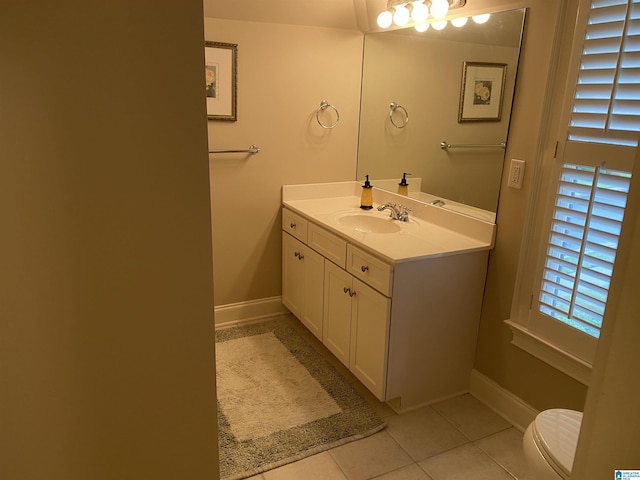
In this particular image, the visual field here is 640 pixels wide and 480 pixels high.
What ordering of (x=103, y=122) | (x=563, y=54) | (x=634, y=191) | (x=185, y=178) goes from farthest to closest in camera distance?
(x=563, y=54) < (x=185, y=178) < (x=103, y=122) < (x=634, y=191)

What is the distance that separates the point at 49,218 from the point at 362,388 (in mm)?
Answer: 1973

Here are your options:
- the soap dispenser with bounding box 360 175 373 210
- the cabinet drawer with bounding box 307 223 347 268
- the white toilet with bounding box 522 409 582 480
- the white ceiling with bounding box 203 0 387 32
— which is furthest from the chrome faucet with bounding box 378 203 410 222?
the white toilet with bounding box 522 409 582 480

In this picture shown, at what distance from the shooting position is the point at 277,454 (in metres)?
2.12

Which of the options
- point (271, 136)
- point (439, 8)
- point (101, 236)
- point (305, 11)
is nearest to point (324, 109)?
point (271, 136)

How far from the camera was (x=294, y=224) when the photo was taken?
3.05 meters

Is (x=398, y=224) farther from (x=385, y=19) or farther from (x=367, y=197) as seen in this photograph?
(x=385, y=19)

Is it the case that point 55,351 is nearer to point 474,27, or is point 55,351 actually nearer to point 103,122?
point 103,122

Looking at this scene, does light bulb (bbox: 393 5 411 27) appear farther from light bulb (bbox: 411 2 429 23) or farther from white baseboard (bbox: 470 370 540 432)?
white baseboard (bbox: 470 370 540 432)

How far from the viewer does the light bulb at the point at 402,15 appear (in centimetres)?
266

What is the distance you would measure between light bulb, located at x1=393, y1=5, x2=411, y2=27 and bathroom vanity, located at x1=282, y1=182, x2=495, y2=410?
0.99 meters

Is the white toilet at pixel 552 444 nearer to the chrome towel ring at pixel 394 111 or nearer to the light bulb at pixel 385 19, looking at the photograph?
the chrome towel ring at pixel 394 111

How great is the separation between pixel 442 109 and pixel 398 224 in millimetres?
670

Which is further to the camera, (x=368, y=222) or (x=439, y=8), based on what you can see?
(x=368, y=222)

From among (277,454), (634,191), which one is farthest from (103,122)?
(277,454)
